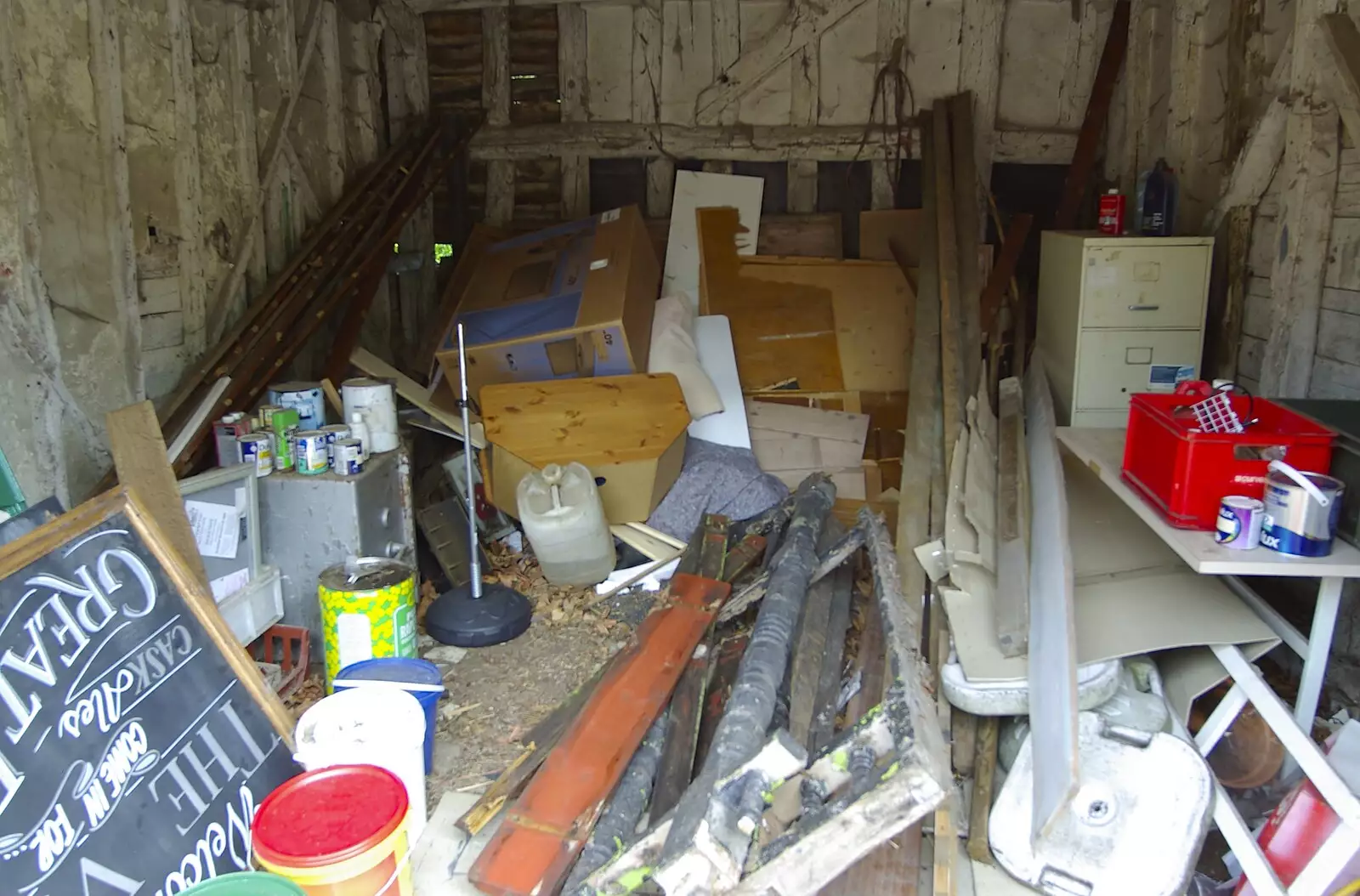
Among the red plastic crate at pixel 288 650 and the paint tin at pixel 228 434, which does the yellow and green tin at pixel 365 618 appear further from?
the paint tin at pixel 228 434

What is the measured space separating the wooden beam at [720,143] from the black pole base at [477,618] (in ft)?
8.00

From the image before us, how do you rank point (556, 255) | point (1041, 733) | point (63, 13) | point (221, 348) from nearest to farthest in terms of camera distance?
point (1041, 733)
point (63, 13)
point (221, 348)
point (556, 255)

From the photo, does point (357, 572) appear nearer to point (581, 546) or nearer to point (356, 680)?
point (356, 680)

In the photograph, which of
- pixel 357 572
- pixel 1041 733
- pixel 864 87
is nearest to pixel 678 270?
pixel 864 87

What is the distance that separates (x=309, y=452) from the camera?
274cm

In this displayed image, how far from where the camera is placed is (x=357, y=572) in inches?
102

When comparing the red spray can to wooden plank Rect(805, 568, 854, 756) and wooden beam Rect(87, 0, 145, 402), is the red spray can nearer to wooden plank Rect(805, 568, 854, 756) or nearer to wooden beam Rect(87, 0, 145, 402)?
wooden plank Rect(805, 568, 854, 756)

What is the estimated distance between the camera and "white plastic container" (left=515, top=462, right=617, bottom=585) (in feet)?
10.3

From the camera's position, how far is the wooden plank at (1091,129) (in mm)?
4066

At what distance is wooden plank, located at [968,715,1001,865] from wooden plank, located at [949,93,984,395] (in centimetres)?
126

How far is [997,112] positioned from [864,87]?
0.63 metres

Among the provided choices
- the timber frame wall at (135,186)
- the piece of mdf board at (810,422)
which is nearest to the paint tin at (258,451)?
the timber frame wall at (135,186)

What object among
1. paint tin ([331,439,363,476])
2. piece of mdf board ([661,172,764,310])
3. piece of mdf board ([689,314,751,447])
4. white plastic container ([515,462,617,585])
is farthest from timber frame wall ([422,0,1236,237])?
paint tin ([331,439,363,476])

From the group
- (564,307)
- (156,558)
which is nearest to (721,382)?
(564,307)
